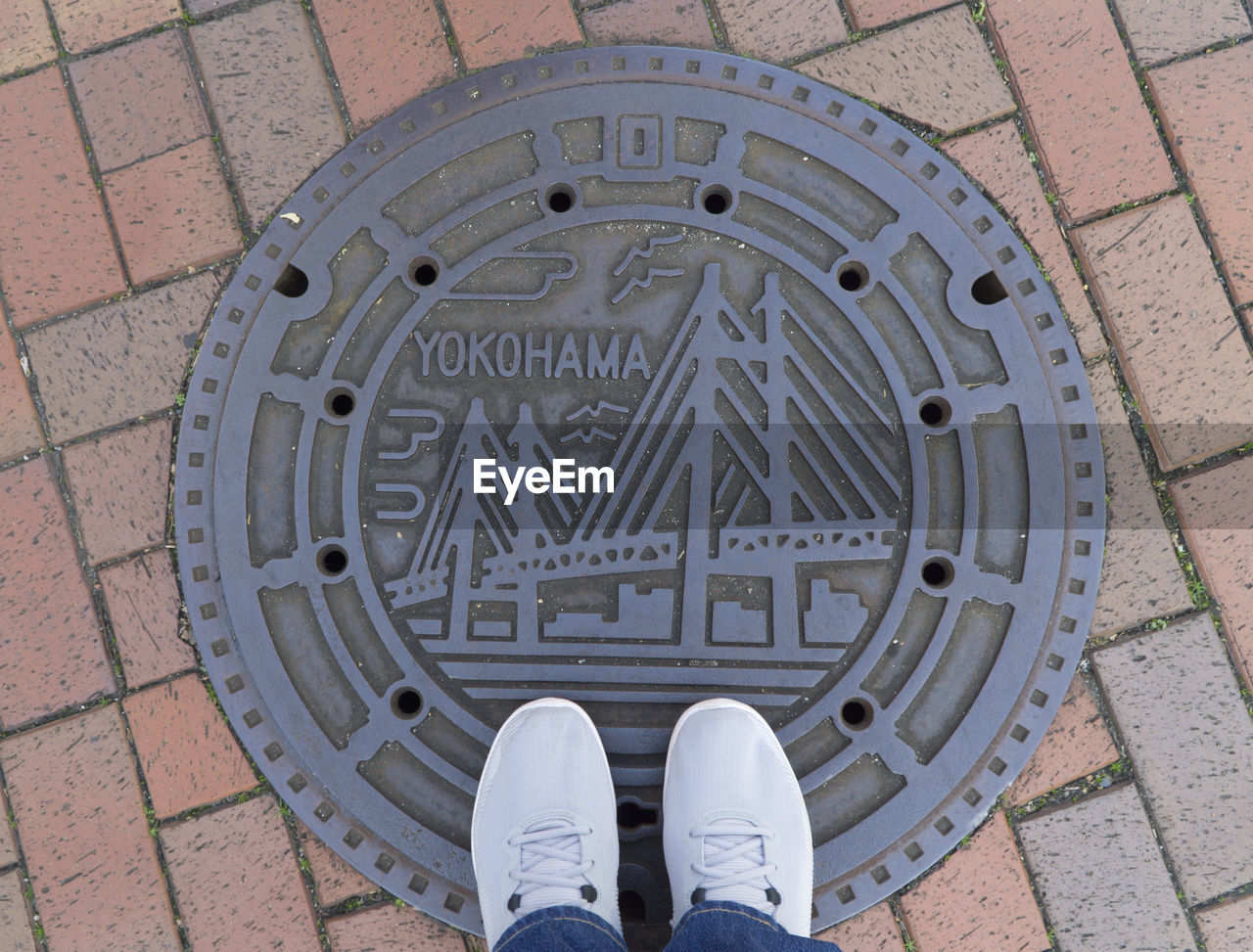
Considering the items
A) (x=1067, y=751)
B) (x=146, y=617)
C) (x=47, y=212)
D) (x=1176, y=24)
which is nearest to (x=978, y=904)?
(x=1067, y=751)

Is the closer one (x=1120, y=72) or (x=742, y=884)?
(x=742, y=884)

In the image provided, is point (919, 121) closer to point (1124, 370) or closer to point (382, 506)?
point (1124, 370)

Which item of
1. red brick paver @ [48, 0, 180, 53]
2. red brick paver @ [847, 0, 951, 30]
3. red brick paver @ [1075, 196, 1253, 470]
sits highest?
red brick paver @ [48, 0, 180, 53]

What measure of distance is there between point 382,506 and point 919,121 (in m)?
1.51

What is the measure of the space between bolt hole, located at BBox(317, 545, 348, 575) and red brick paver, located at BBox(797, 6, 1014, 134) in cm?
153

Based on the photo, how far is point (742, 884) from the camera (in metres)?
1.62

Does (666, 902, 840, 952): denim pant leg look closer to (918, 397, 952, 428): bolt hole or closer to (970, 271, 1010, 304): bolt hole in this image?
(918, 397, 952, 428): bolt hole

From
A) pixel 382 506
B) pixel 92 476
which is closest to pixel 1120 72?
pixel 382 506

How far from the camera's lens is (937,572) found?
1722mm

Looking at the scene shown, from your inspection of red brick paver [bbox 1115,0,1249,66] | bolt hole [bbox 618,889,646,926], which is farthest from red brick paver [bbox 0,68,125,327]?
red brick paver [bbox 1115,0,1249,66]

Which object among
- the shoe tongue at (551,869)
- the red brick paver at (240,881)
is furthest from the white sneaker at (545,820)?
the red brick paver at (240,881)

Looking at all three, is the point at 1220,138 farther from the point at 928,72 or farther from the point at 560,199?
the point at 560,199

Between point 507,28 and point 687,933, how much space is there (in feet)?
6.55

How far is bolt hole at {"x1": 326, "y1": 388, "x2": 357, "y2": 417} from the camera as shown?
5.64ft
